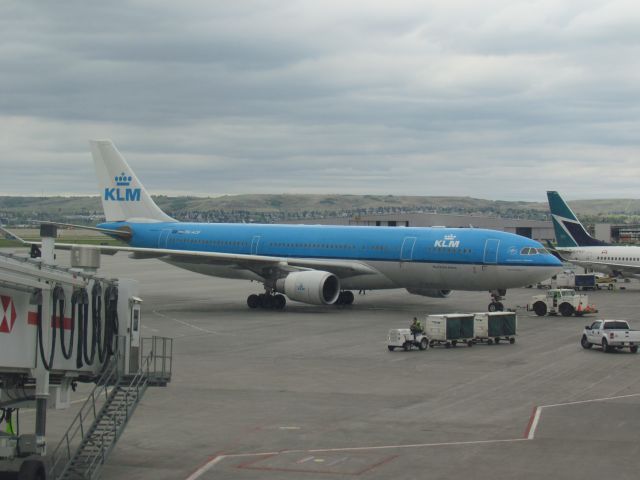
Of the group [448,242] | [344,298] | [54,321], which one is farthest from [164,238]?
[54,321]

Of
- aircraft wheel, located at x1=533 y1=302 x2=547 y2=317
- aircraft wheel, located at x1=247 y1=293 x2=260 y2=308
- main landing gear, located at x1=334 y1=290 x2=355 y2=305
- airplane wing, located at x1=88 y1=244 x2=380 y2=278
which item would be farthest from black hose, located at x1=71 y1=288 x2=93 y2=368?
main landing gear, located at x1=334 y1=290 x2=355 y2=305

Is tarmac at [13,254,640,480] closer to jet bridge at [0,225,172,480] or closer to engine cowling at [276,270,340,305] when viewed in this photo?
jet bridge at [0,225,172,480]

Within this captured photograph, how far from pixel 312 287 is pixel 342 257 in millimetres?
4184

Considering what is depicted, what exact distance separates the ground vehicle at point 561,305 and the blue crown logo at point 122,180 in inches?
1173

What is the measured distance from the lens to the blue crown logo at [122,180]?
232ft

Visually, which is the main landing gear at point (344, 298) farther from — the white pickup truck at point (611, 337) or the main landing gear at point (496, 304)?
the white pickup truck at point (611, 337)

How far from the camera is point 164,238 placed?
67.7 m

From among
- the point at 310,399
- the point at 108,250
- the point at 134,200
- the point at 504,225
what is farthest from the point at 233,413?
the point at 504,225

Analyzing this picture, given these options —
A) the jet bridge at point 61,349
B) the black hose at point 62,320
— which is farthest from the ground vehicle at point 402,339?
the black hose at point 62,320

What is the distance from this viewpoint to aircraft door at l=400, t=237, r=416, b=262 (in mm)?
58000

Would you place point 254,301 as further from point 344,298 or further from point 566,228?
point 566,228

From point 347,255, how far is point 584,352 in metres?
20.0

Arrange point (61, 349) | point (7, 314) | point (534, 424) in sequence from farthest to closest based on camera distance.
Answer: point (534, 424) < point (61, 349) < point (7, 314)

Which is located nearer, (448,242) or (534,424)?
(534,424)
